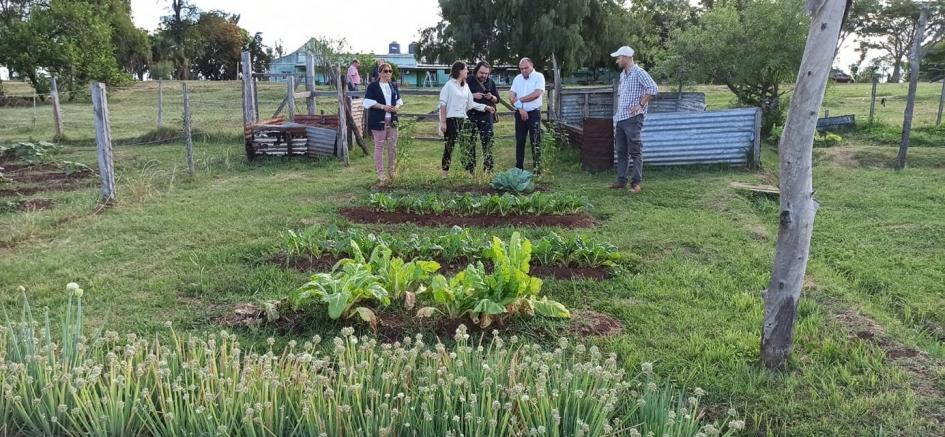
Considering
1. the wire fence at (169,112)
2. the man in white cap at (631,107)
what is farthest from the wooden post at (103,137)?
the man in white cap at (631,107)

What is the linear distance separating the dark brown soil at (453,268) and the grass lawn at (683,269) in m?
0.16

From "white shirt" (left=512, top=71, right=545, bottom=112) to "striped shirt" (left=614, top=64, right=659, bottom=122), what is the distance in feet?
4.58

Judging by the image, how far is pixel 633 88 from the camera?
7.73 m

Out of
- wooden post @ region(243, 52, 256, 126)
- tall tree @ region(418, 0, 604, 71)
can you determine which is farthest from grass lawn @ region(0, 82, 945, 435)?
tall tree @ region(418, 0, 604, 71)

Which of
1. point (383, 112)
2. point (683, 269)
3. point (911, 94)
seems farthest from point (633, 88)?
point (911, 94)

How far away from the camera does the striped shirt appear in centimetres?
764

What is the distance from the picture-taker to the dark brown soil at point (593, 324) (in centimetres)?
382

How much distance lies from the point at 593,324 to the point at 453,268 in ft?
4.91

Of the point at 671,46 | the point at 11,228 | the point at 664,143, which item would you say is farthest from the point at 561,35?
the point at 11,228

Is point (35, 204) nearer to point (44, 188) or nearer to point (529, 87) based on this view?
point (44, 188)

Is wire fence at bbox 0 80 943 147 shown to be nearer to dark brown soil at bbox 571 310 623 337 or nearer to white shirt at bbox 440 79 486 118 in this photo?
white shirt at bbox 440 79 486 118

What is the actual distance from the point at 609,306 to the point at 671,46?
43.3 feet

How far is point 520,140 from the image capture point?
9.36m

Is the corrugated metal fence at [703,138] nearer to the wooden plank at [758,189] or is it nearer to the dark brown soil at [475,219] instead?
the wooden plank at [758,189]
